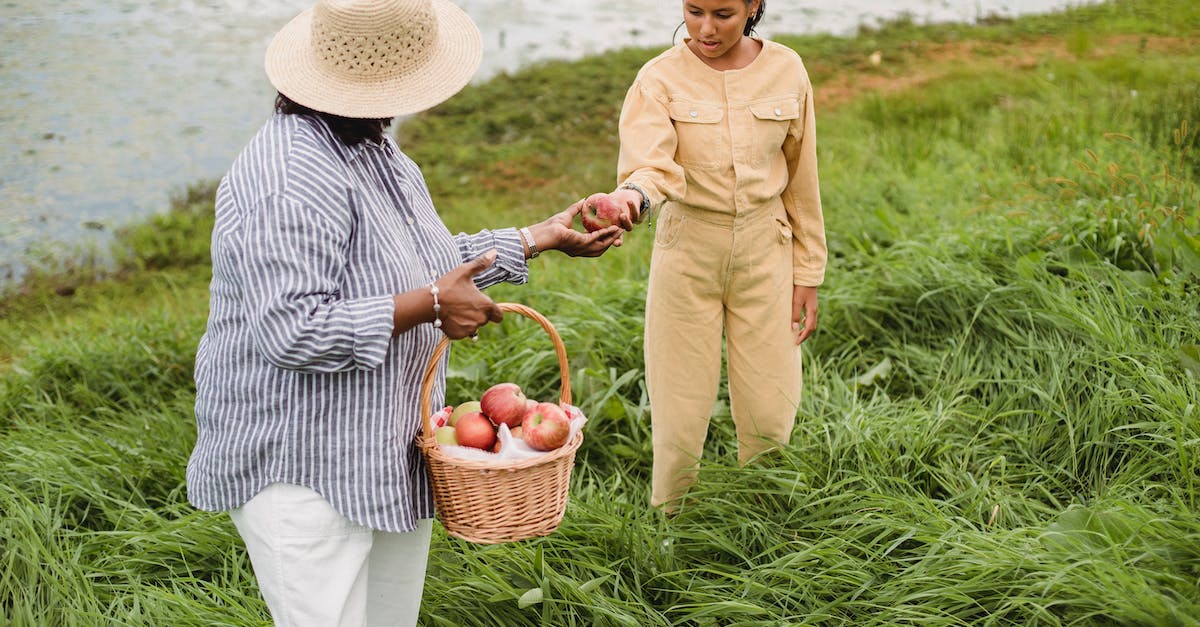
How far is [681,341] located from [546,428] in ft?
2.77

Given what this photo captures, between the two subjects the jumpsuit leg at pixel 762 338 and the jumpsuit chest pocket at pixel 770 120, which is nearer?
the jumpsuit chest pocket at pixel 770 120

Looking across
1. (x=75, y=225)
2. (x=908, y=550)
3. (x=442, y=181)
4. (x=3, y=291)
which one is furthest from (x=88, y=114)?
(x=908, y=550)

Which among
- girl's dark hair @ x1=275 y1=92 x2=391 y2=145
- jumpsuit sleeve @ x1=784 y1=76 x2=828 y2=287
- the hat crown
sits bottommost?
jumpsuit sleeve @ x1=784 y1=76 x2=828 y2=287

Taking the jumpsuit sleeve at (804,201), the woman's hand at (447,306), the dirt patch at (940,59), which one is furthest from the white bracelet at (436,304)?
the dirt patch at (940,59)

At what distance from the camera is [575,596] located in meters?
2.57

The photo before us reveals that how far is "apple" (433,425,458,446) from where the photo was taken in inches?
80.8

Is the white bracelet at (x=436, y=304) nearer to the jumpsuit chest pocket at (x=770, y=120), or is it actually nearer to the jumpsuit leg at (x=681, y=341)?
the jumpsuit leg at (x=681, y=341)

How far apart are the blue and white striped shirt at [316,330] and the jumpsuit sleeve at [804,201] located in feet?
3.61

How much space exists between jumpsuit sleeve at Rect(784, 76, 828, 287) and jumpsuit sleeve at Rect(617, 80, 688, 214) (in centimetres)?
34

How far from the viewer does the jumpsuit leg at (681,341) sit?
2662mm

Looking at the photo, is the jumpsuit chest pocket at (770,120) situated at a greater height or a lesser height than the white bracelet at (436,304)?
greater

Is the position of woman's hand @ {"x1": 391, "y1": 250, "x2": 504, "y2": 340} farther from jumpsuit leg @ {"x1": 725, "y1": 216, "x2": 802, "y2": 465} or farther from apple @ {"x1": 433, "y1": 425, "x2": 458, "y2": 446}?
jumpsuit leg @ {"x1": 725, "y1": 216, "x2": 802, "y2": 465}

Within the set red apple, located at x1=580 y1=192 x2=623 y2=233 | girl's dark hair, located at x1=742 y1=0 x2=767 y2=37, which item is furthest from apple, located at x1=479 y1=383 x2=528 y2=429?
girl's dark hair, located at x1=742 y1=0 x2=767 y2=37

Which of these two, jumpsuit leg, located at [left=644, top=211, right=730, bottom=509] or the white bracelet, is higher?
the white bracelet
